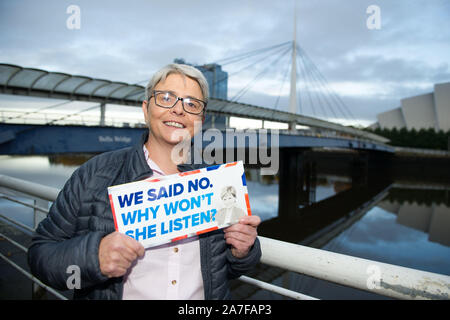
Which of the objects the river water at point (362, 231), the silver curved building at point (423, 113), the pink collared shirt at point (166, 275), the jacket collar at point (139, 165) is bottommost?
the river water at point (362, 231)

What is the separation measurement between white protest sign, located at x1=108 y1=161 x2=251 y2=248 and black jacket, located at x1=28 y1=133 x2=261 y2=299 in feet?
0.38

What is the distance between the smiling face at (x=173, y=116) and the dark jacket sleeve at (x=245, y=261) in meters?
0.72

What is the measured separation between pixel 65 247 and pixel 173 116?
2.74 feet

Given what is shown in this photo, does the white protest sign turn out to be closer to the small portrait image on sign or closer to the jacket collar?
the small portrait image on sign

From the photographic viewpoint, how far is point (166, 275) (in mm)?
1306

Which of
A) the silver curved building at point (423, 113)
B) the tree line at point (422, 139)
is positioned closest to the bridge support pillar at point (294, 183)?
the tree line at point (422, 139)

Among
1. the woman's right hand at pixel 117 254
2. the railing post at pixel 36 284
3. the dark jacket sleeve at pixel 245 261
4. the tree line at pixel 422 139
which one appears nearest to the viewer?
the woman's right hand at pixel 117 254

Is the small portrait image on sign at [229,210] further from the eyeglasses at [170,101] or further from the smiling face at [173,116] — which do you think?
the eyeglasses at [170,101]

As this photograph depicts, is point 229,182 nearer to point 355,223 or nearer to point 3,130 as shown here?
point 3,130

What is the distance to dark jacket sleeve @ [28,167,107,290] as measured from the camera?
114 centimetres

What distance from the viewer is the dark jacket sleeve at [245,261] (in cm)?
141

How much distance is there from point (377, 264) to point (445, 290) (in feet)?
0.82

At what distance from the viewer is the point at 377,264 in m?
1.24

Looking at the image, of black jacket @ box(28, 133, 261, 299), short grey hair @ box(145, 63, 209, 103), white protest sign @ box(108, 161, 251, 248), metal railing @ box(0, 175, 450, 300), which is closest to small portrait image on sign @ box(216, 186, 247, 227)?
white protest sign @ box(108, 161, 251, 248)
